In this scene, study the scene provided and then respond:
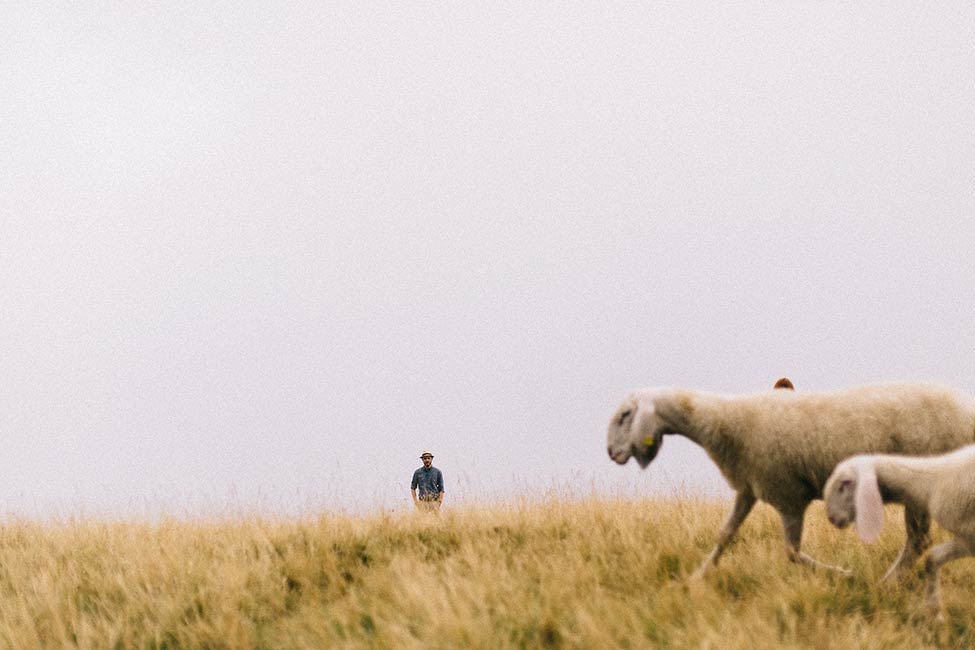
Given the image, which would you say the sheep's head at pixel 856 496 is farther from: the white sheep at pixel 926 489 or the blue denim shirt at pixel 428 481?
the blue denim shirt at pixel 428 481

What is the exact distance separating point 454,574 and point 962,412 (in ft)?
12.1

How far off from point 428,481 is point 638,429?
7946 millimetres

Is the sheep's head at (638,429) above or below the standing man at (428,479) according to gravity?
above

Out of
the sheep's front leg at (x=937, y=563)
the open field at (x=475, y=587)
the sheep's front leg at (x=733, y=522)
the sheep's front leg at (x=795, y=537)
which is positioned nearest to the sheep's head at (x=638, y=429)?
the sheep's front leg at (x=733, y=522)

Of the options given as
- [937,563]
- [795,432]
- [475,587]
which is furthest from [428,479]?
[937,563]

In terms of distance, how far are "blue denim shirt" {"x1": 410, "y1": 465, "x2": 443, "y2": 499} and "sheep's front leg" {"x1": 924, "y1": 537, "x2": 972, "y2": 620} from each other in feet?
28.0

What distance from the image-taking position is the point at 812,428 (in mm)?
5625

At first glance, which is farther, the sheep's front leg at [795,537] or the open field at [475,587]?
the sheep's front leg at [795,537]

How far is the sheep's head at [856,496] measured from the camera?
4770 millimetres

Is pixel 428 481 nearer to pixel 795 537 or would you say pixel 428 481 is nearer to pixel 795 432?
pixel 795 537

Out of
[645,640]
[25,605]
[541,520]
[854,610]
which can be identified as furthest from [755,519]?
[25,605]

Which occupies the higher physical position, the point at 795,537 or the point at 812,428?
the point at 812,428

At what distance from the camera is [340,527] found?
318 inches

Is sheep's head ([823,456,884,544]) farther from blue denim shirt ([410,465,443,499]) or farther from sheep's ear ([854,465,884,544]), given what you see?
blue denim shirt ([410,465,443,499])
